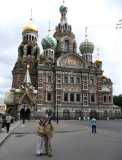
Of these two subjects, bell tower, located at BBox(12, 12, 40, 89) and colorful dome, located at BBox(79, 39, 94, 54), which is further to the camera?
colorful dome, located at BBox(79, 39, 94, 54)

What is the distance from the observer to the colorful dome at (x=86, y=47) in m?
61.8

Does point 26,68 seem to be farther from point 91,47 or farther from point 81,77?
point 91,47

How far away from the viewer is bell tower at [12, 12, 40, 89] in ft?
187

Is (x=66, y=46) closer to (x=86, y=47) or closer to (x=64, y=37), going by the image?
(x=64, y=37)

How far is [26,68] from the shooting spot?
2261 inches

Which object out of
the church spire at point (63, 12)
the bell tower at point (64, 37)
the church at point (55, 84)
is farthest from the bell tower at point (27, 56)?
the church spire at point (63, 12)

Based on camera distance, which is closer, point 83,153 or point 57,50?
point 83,153

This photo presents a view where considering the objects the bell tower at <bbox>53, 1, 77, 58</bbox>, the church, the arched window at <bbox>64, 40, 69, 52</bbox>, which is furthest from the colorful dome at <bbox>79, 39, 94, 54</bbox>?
the arched window at <bbox>64, 40, 69, 52</bbox>

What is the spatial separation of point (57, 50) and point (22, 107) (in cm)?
1880

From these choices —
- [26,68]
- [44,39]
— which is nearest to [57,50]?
[44,39]

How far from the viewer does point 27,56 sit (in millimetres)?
60000

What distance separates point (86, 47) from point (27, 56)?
14.8 m

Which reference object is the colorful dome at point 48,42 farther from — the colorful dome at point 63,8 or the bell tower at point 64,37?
the colorful dome at point 63,8

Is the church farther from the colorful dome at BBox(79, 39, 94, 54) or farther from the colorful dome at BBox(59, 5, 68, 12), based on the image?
the colorful dome at BBox(59, 5, 68, 12)
